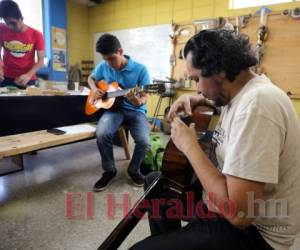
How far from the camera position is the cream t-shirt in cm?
57

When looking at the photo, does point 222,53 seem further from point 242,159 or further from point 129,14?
point 129,14

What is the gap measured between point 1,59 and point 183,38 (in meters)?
2.63

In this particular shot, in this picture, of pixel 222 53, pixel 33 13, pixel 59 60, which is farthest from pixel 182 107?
pixel 33 13

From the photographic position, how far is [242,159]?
580mm

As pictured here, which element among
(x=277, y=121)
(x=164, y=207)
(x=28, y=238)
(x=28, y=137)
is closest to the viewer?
(x=277, y=121)

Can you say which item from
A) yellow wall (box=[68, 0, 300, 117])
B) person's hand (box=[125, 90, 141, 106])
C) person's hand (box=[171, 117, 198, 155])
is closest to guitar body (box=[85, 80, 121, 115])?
person's hand (box=[125, 90, 141, 106])

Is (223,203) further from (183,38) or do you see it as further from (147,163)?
(183,38)

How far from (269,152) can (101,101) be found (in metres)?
1.85

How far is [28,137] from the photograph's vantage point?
5.91 feet

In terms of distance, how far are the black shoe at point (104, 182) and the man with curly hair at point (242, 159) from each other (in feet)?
3.82

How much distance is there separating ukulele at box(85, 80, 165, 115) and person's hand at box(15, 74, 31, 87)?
0.63m

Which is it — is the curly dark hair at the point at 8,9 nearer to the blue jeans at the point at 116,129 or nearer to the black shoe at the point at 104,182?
the blue jeans at the point at 116,129

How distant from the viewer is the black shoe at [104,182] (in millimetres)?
1821

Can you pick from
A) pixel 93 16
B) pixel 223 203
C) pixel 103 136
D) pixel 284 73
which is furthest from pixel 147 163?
pixel 93 16
